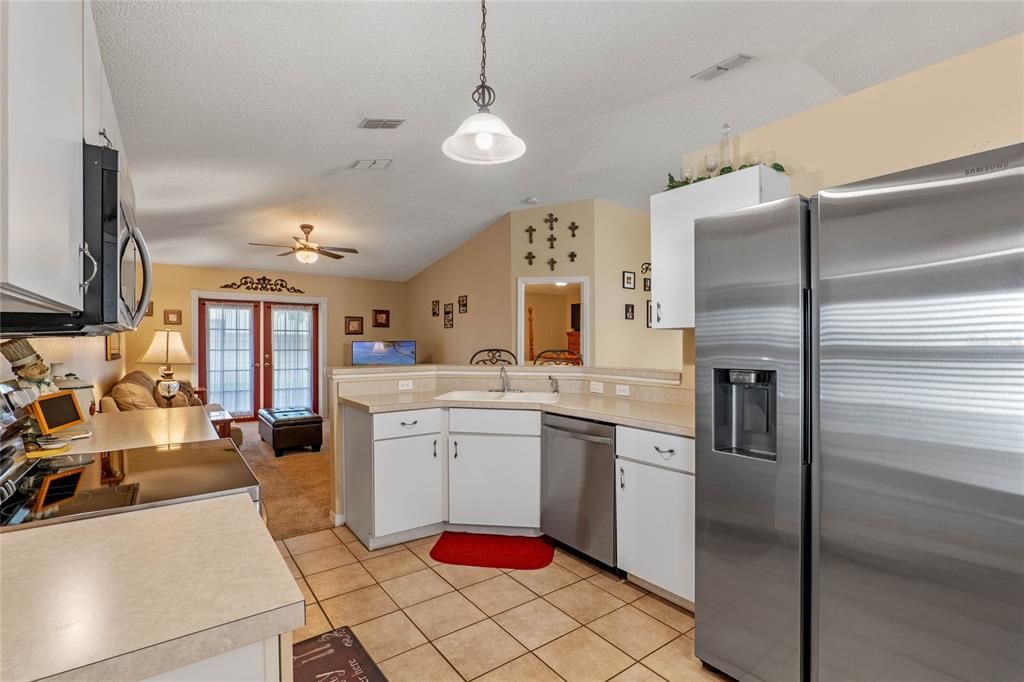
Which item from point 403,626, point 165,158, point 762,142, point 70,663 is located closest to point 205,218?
point 165,158

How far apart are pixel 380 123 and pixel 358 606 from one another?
9.73 ft

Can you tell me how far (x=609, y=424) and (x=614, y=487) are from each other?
0.32 metres

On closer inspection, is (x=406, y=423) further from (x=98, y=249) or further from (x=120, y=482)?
(x=98, y=249)

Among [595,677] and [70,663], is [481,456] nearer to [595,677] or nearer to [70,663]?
[595,677]

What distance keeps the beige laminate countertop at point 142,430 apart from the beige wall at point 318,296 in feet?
17.2

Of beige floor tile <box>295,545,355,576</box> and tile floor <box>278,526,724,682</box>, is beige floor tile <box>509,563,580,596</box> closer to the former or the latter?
tile floor <box>278,526,724,682</box>

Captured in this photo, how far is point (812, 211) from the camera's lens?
1564 mm

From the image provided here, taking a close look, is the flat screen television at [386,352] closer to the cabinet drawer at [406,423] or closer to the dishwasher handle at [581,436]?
the cabinet drawer at [406,423]

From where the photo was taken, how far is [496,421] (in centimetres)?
298

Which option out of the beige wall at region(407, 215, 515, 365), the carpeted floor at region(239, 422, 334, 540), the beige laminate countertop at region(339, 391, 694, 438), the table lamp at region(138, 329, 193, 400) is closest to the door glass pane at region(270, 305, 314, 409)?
the beige wall at region(407, 215, 515, 365)

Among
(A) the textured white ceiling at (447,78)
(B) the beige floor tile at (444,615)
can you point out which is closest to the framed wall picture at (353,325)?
(A) the textured white ceiling at (447,78)

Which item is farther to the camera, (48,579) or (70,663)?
(48,579)

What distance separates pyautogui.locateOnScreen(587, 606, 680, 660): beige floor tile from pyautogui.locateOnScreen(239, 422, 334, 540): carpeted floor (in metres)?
1.69

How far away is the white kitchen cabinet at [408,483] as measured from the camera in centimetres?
287
